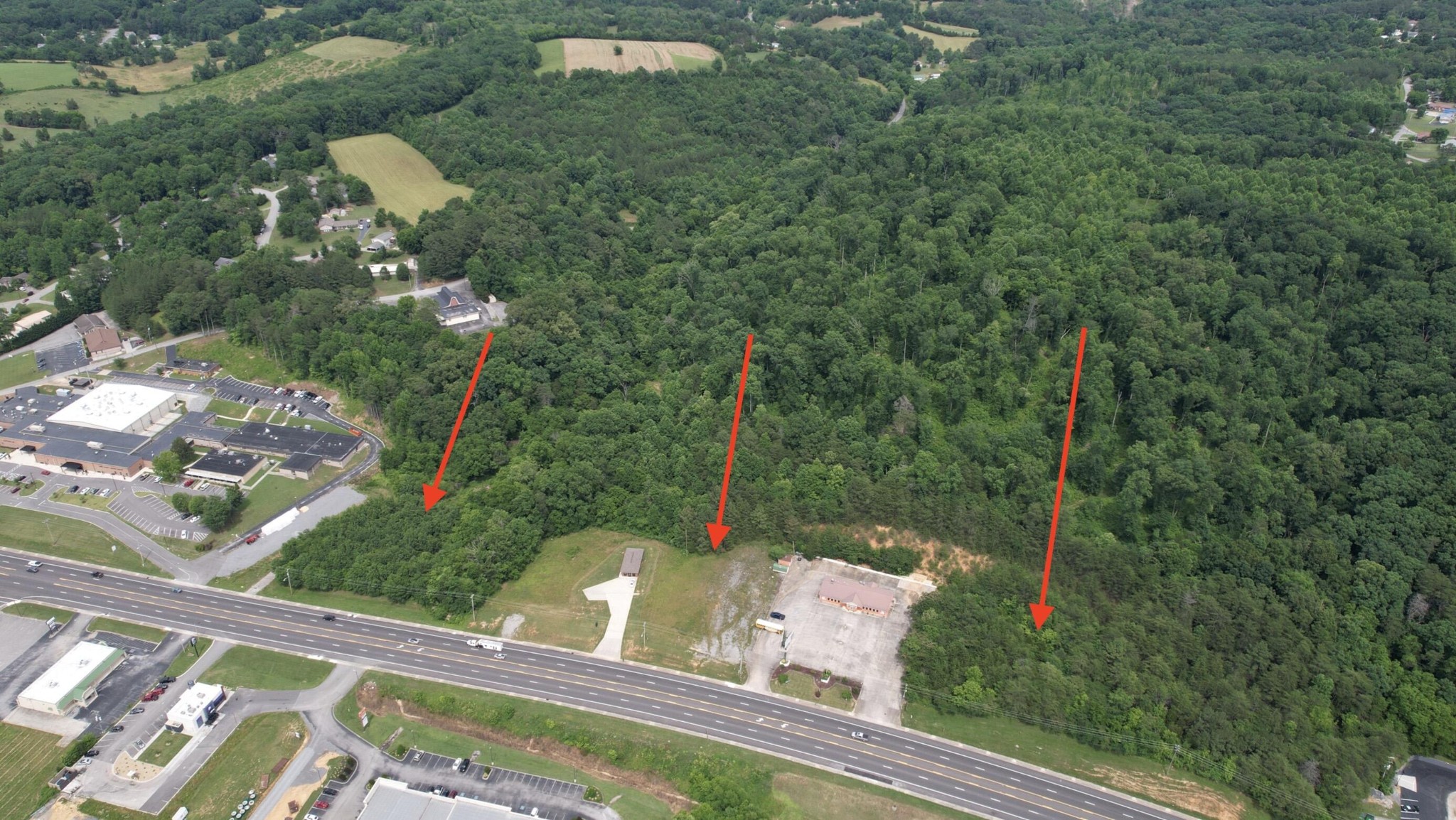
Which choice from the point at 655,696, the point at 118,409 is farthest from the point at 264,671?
the point at 118,409

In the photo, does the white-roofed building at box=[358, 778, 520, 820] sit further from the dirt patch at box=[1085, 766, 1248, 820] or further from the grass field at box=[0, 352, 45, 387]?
the grass field at box=[0, 352, 45, 387]

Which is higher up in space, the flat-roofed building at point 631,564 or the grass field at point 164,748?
the flat-roofed building at point 631,564

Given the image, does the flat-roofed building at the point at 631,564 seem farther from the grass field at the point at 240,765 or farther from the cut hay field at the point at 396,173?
the cut hay field at the point at 396,173

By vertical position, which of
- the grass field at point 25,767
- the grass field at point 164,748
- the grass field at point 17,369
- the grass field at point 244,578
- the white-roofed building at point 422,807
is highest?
the grass field at point 17,369

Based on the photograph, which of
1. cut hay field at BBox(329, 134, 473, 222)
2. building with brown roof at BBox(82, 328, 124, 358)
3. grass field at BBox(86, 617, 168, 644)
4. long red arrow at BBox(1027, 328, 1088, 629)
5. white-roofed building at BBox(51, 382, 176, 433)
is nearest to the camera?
grass field at BBox(86, 617, 168, 644)

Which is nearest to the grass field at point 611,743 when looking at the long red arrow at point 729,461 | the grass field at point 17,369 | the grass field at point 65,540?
the long red arrow at point 729,461

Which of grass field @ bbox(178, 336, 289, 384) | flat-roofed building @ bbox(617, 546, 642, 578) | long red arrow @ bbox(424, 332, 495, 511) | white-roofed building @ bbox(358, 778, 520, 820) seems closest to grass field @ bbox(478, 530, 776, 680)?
flat-roofed building @ bbox(617, 546, 642, 578)

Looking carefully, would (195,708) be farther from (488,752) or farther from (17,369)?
(17,369)
